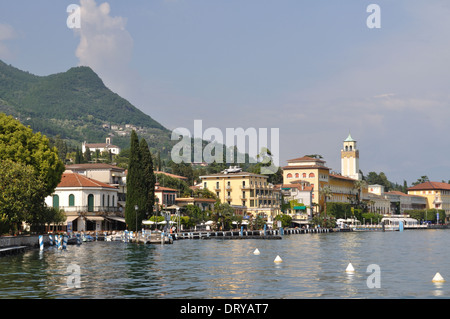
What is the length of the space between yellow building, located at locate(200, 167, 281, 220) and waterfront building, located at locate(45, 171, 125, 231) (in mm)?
46222

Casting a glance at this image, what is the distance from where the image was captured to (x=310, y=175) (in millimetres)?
175000

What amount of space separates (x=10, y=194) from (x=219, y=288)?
1101 inches

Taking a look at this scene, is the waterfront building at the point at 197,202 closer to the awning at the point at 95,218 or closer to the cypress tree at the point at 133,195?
the awning at the point at 95,218

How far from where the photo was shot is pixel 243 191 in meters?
140

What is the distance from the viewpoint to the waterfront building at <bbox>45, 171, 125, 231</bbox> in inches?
3659

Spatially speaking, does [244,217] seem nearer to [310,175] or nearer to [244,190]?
[244,190]

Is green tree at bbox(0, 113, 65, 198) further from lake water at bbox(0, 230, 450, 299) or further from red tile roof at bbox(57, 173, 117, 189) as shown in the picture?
red tile roof at bbox(57, 173, 117, 189)

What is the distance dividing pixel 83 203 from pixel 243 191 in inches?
2084

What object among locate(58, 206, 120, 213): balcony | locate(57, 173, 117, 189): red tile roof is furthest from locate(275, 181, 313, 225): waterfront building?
locate(57, 173, 117, 189): red tile roof

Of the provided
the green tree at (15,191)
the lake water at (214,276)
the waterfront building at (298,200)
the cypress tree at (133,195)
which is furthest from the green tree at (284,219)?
the green tree at (15,191)

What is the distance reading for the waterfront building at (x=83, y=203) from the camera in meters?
92.9

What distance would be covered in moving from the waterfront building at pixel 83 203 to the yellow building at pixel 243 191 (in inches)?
1820

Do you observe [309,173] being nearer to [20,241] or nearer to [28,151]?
[28,151]
